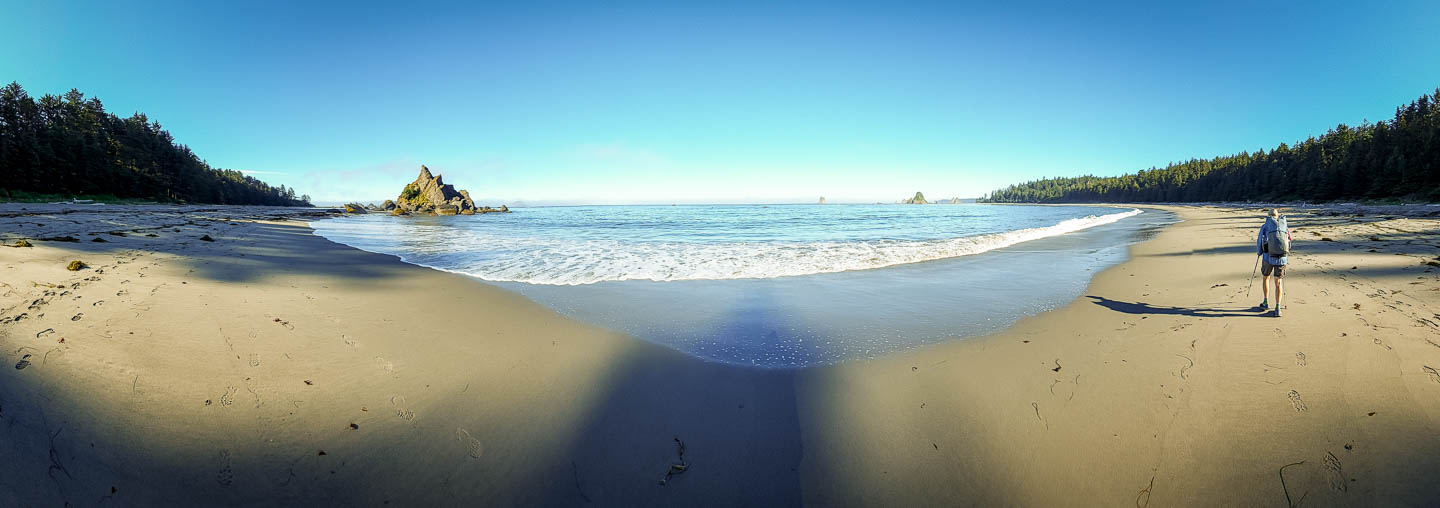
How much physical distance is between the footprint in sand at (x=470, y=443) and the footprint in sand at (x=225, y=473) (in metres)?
1.09

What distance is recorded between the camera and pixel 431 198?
6988 cm

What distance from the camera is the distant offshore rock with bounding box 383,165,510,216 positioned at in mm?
68688

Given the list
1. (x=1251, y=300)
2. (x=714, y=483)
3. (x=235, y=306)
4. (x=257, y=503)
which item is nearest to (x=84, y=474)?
(x=257, y=503)

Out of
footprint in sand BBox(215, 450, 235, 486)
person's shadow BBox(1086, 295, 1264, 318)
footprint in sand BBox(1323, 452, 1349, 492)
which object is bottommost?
footprint in sand BBox(1323, 452, 1349, 492)

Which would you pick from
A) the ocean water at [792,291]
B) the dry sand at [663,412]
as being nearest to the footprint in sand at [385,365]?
the dry sand at [663,412]

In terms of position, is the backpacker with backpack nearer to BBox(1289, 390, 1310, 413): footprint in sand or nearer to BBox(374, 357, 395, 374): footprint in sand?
BBox(1289, 390, 1310, 413): footprint in sand

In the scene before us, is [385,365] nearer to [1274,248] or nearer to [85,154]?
[1274,248]

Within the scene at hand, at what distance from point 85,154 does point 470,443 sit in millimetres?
69939

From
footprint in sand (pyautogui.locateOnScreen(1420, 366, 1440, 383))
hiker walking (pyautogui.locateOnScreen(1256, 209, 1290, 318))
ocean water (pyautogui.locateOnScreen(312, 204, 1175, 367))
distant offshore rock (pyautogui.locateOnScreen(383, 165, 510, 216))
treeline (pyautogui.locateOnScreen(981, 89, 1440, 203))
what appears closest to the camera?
footprint in sand (pyautogui.locateOnScreen(1420, 366, 1440, 383))

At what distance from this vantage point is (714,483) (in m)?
2.56

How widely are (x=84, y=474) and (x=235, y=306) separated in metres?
3.81

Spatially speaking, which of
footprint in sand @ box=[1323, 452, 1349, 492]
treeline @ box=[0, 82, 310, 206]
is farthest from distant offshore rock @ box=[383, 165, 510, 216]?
footprint in sand @ box=[1323, 452, 1349, 492]

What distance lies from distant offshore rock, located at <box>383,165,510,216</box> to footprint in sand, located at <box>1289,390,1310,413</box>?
77.9 meters

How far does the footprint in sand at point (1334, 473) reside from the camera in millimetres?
2436
